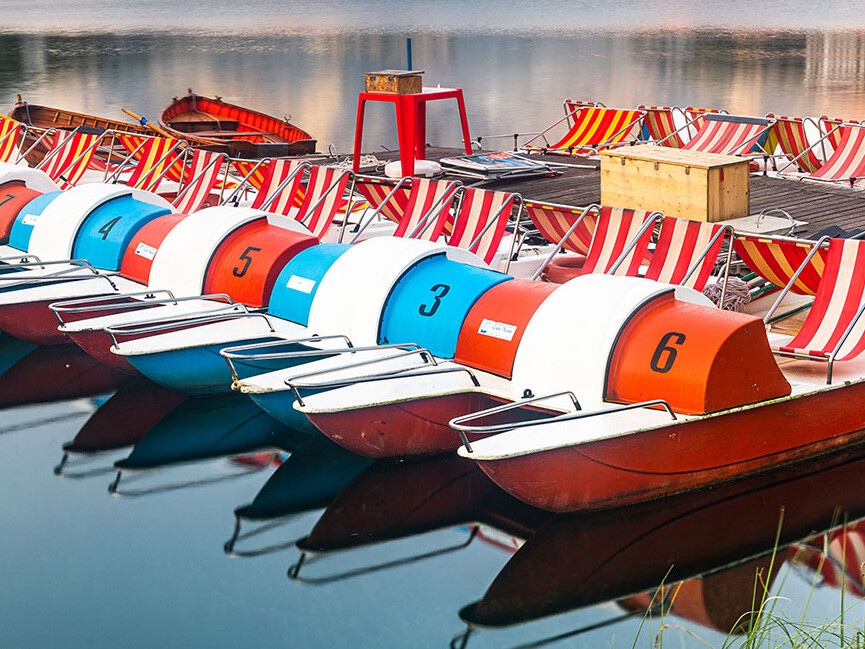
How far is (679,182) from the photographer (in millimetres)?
10273

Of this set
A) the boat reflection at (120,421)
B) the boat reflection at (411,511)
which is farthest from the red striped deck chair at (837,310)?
the boat reflection at (120,421)

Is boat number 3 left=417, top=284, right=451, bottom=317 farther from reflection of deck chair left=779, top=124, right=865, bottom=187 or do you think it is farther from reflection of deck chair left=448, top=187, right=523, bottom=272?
reflection of deck chair left=779, top=124, right=865, bottom=187

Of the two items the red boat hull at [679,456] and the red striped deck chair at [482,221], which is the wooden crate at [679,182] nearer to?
the red striped deck chair at [482,221]

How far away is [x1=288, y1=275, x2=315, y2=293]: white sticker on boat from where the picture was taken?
29.8 feet

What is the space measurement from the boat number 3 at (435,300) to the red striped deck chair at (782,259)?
2.81 metres

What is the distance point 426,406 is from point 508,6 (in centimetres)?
8236

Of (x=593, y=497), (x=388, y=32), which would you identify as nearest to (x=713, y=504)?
(x=593, y=497)

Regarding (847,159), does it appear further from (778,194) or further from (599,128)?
(599,128)

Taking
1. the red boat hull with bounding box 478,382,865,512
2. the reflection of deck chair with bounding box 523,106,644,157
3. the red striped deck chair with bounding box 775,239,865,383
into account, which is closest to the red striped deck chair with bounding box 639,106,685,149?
the reflection of deck chair with bounding box 523,106,644,157

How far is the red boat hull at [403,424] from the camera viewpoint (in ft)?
24.6

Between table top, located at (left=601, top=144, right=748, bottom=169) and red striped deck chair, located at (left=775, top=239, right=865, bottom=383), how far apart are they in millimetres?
1923

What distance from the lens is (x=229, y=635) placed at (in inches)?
238

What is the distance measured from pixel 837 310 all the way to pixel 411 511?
3304mm

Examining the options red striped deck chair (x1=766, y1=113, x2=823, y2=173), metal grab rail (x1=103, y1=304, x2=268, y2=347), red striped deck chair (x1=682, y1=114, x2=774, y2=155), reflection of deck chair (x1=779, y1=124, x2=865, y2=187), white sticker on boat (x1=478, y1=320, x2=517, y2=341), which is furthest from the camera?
red striped deck chair (x1=766, y1=113, x2=823, y2=173)
